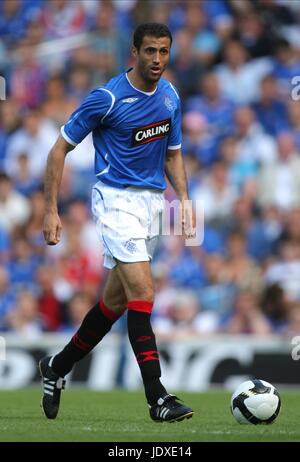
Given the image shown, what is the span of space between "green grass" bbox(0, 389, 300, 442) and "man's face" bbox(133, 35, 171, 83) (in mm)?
2020

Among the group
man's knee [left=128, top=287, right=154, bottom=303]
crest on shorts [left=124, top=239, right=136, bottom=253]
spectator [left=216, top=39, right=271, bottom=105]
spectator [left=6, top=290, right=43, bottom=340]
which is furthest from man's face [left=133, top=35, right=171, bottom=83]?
spectator [left=216, top=39, right=271, bottom=105]

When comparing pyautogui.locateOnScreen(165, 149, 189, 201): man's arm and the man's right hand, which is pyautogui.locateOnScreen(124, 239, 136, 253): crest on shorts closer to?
the man's right hand

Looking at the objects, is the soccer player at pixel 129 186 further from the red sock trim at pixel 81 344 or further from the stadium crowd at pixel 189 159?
the stadium crowd at pixel 189 159

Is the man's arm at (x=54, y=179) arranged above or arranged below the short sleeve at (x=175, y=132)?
below

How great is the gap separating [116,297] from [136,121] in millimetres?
1057

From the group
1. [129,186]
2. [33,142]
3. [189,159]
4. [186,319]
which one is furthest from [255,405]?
[33,142]

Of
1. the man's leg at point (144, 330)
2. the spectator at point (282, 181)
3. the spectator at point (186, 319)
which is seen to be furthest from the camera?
the spectator at point (282, 181)

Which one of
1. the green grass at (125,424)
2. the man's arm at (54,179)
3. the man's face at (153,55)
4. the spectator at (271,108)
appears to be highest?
the spectator at (271,108)

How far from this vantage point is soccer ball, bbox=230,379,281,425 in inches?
249

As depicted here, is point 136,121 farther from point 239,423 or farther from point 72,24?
point 72,24

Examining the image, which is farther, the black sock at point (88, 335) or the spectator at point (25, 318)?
the spectator at point (25, 318)

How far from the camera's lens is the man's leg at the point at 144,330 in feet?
20.7

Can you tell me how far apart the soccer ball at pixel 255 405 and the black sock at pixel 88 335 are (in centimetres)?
92

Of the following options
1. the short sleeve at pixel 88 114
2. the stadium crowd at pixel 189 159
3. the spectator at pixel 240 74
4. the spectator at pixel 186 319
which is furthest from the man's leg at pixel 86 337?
the spectator at pixel 240 74
